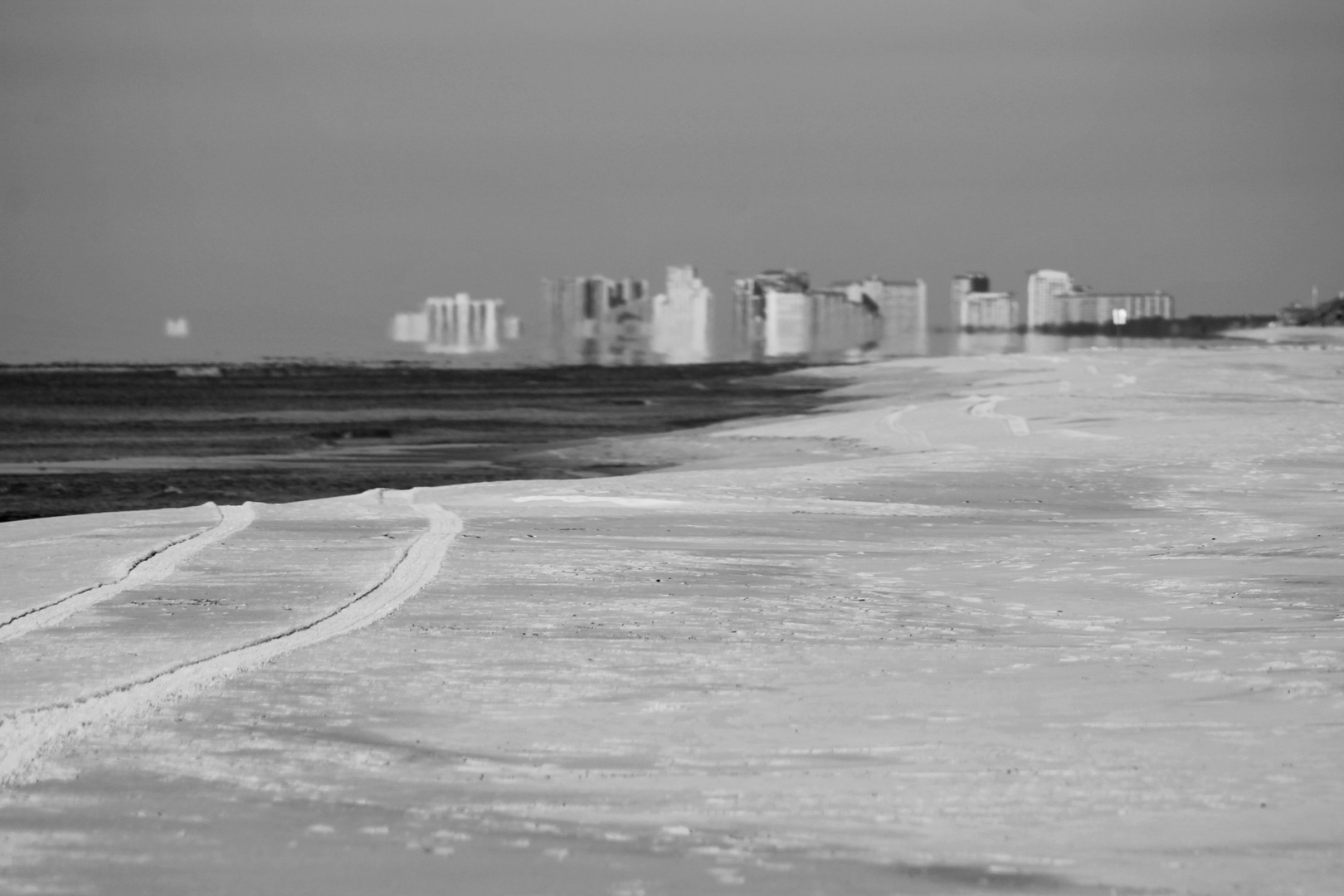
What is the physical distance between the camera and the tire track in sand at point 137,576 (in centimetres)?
867

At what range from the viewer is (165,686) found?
22.7 ft

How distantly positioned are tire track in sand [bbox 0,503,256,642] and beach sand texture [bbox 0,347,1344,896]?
4 cm

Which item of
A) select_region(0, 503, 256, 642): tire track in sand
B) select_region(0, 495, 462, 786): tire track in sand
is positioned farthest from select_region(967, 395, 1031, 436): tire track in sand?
select_region(0, 495, 462, 786): tire track in sand

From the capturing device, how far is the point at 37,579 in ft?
33.8

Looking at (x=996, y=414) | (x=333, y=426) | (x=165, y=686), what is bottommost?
(x=333, y=426)

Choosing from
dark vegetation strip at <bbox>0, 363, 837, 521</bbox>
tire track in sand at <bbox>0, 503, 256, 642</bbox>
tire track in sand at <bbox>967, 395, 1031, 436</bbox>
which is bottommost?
dark vegetation strip at <bbox>0, 363, 837, 521</bbox>

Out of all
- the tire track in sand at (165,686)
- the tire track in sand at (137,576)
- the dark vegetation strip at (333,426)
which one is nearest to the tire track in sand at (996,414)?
the dark vegetation strip at (333,426)

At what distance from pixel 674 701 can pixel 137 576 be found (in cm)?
476

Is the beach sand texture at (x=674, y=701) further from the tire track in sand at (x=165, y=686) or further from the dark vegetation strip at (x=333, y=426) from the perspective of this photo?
the dark vegetation strip at (x=333, y=426)

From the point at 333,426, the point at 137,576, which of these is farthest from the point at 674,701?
the point at 333,426

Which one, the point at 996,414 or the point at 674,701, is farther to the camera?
the point at 996,414

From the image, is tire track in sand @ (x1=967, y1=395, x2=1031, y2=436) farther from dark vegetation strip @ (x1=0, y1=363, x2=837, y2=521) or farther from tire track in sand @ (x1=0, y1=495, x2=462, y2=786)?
tire track in sand @ (x1=0, y1=495, x2=462, y2=786)

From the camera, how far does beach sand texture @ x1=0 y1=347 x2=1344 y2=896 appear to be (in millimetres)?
4832

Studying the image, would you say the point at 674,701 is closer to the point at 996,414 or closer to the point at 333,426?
the point at 996,414
